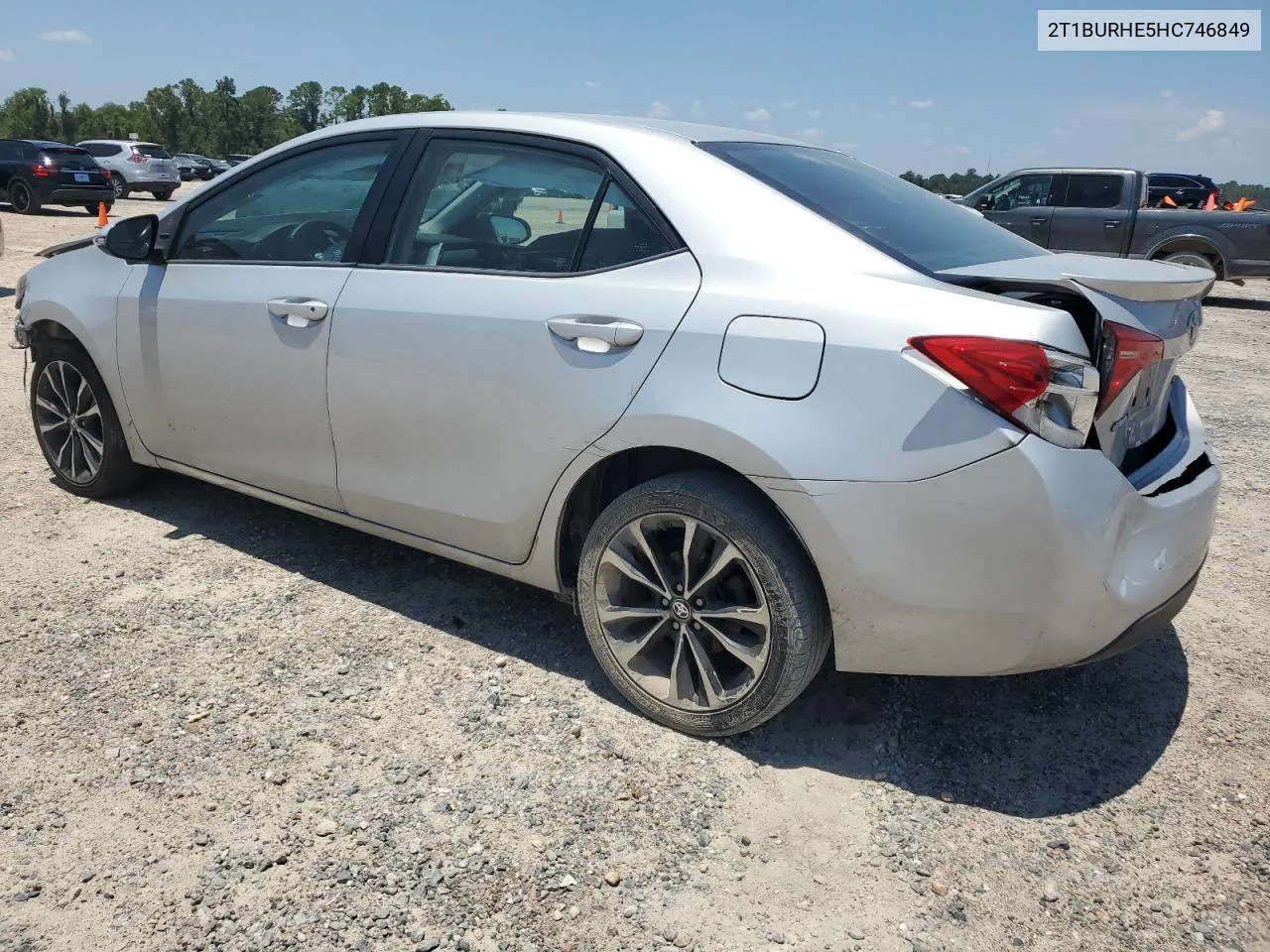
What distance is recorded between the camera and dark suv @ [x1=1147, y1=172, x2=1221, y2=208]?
14858 millimetres

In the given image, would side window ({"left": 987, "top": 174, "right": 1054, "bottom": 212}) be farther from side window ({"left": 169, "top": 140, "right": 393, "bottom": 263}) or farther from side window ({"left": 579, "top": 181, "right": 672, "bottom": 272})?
side window ({"left": 579, "top": 181, "right": 672, "bottom": 272})

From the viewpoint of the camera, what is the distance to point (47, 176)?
2112 cm

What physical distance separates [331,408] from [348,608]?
29.4 inches

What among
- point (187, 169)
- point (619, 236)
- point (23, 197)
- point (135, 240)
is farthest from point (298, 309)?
point (187, 169)

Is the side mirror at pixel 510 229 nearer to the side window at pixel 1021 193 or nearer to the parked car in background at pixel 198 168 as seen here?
the side window at pixel 1021 193

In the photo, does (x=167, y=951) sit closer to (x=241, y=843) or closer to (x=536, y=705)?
(x=241, y=843)

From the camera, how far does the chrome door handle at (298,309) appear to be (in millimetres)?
3346

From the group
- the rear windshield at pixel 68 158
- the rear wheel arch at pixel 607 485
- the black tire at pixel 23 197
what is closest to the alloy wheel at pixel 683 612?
the rear wheel arch at pixel 607 485

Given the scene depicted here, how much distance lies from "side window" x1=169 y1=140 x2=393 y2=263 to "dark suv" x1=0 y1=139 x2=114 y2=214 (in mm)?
21002

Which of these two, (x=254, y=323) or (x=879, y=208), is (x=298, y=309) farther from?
(x=879, y=208)

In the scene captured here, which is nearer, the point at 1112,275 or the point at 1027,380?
the point at 1027,380

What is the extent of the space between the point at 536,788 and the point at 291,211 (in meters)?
2.31

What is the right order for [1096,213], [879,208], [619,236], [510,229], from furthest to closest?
[1096,213]
[510,229]
[879,208]
[619,236]

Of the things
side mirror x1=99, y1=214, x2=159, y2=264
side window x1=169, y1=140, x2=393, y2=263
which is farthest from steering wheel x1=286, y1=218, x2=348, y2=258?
side mirror x1=99, y1=214, x2=159, y2=264
